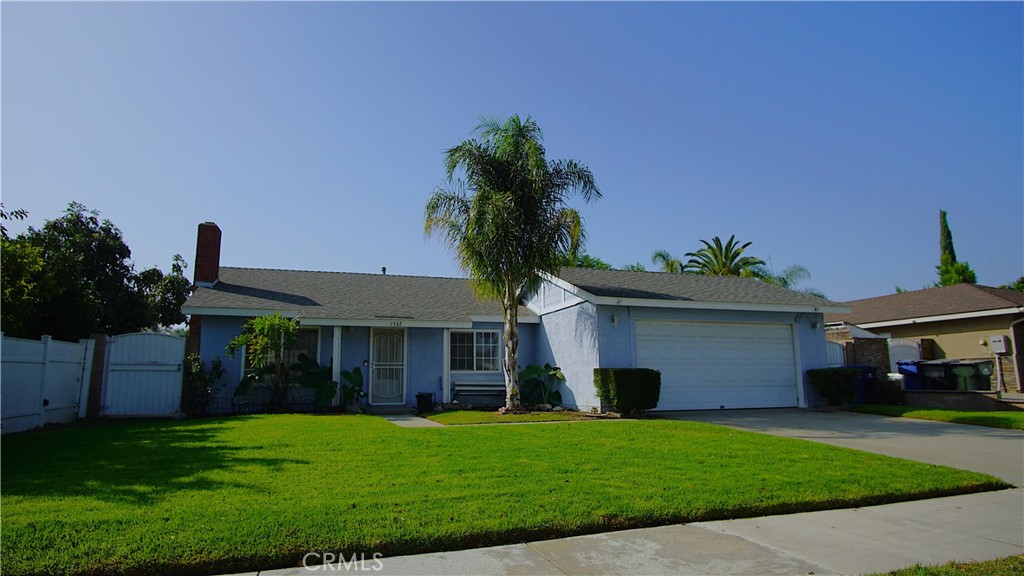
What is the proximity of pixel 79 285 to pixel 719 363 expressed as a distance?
19932 millimetres

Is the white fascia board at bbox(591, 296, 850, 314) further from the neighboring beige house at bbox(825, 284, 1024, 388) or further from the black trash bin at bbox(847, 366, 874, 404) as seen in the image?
the neighboring beige house at bbox(825, 284, 1024, 388)

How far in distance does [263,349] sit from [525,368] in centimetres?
710

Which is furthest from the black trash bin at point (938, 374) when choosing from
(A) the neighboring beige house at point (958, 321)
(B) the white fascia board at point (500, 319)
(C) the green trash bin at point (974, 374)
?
(B) the white fascia board at point (500, 319)

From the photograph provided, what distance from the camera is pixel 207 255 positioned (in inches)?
681

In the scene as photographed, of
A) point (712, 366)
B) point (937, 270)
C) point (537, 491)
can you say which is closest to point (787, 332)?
point (712, 366)

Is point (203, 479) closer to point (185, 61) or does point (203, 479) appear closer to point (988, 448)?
point (185, 61)

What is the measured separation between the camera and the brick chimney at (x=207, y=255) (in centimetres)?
1711

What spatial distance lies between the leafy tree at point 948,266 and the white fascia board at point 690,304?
2638 centimetres

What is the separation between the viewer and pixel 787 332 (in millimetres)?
16969

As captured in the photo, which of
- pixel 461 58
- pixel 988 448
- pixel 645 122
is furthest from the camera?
pixel 645 122

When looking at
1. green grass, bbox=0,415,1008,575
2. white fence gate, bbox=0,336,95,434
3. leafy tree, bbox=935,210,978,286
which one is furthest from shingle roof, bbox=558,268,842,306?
leafy tree, bbox=935,210,978,286

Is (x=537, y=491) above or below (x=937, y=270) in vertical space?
below

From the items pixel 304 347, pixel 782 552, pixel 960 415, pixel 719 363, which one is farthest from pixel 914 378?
pixel 304 347

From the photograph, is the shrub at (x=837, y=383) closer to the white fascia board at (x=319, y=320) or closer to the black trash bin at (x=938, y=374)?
the black trash bin at (x=938, y=374)
